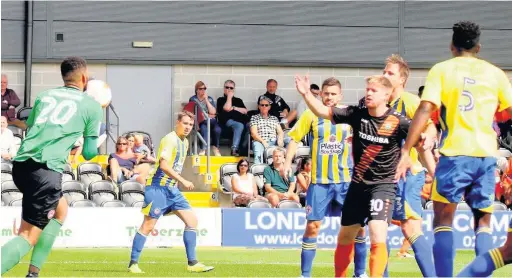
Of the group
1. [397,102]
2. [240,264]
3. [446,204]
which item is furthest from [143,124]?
[446,204]

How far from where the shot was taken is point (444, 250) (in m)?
8.18

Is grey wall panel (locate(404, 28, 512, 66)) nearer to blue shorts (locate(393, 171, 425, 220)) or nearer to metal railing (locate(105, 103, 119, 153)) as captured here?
metal railing (locate(105, 103, 119, 153))

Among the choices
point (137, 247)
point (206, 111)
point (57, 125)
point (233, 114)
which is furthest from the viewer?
point (233, 114)

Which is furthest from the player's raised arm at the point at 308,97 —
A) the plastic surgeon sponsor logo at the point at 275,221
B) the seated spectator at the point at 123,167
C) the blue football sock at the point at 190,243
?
the seated spectator at the point at 123,167

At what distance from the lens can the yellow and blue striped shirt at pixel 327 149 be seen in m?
11.2

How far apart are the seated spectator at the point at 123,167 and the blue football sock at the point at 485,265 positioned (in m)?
13.0

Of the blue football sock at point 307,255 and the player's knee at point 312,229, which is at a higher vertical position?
the player's knee at point 312,229

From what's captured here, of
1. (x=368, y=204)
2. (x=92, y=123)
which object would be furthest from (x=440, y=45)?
(x=92, y=123)

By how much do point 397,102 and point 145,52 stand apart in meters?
15.0

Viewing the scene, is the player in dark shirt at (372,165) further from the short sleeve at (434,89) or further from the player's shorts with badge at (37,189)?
the player's shorts with badge at (37,189)

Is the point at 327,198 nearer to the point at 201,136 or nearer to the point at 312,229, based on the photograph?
the point at 312,229

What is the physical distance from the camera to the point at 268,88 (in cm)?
2311

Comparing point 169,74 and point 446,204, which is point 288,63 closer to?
point 169,74

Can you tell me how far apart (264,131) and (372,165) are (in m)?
Result: 12.8
